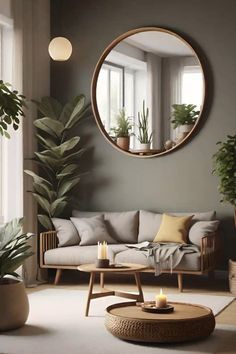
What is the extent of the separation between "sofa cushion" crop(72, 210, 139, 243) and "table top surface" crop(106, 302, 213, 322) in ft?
8.80

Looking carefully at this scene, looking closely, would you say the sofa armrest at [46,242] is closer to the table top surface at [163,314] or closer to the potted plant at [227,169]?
the potted plant at [227,169]

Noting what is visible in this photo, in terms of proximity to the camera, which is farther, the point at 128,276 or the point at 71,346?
the point at 128,276

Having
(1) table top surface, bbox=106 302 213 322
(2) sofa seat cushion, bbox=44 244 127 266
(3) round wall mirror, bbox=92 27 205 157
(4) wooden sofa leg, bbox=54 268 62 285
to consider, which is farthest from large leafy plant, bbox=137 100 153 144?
(1) table top surface, bbox=106 302 213 322

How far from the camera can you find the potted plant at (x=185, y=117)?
806 centimetres

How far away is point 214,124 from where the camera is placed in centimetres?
796

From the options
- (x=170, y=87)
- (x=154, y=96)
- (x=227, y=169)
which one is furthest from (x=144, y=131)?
(x=227, y=169)

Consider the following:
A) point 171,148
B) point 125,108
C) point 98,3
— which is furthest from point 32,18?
point 171,148

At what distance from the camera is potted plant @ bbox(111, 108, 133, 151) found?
8391 mm

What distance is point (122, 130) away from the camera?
8.41 meters

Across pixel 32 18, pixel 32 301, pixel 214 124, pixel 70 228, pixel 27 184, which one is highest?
pixel 32 18

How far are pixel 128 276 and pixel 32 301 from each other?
6.02ft

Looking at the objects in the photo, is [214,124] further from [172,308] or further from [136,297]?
[172,308]

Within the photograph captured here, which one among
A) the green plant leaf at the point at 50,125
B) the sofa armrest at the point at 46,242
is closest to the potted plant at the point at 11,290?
the sofa armrest at the point at 46,242

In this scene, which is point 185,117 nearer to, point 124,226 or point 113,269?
point 124,226
